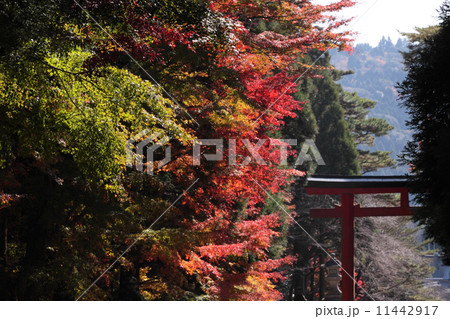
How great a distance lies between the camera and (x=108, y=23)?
236 inches

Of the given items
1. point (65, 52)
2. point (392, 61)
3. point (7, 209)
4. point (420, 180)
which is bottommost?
point (7, 209)

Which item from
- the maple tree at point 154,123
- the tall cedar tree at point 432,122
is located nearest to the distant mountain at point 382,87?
the maple tree at point 154,123

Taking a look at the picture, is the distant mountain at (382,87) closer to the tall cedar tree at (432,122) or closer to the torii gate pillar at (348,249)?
the torii gate pillar at (348,249)

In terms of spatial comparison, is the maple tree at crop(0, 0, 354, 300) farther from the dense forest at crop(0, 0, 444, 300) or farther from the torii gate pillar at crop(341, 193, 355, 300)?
the torii gate pillar at crop(341, 193, 355, 300)

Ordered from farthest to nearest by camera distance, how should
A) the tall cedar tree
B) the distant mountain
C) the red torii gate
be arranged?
the distant mountain
the red torii gate
the tall cedar tree

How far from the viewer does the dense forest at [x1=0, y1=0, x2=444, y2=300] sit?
569 centimetres

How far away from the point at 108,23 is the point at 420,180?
480 centimetres

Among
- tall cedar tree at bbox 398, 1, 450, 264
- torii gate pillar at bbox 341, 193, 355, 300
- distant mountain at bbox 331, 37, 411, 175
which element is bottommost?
torii gate pillar at bbox 341, 193, 355, 300

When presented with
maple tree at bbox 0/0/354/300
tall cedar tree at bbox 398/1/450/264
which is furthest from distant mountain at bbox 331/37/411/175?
tall cedar tree at bbox 398/1/450/264

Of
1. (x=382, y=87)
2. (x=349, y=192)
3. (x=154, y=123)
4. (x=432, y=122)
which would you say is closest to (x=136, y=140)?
(x=154, y=123)

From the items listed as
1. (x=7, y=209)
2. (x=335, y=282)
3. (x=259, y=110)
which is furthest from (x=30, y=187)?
(x=335, y=282)

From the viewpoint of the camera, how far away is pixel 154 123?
619 cm

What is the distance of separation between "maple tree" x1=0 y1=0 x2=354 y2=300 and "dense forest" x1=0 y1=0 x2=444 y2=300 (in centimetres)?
3
